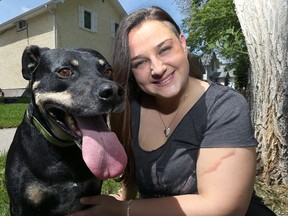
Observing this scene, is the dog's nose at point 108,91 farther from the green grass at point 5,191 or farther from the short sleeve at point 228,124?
the green grass at point 5,191

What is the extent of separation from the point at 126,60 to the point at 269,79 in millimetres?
1741

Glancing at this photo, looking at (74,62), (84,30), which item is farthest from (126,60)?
(84,30)

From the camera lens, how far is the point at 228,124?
2221 mm

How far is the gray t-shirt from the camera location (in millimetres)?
2223

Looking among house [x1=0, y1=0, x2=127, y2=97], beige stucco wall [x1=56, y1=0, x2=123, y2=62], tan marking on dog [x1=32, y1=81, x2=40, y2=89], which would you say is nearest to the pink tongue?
tan marking on dog [x1=32, y1=81, x2=40, y2=89]

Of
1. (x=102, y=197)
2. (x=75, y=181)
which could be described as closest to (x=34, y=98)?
(x=75, y=181)

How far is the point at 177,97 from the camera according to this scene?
2.56 metres

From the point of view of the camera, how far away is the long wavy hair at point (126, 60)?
2.48 meters

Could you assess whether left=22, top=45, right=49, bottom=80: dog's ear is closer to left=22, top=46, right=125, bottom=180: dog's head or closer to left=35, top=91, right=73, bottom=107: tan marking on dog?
left=22, top=46, right=125, bottom=180: dog's head

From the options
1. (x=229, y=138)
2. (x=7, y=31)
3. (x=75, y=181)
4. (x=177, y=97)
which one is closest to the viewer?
(x=229, y=138)

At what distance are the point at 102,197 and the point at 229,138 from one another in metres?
0.87

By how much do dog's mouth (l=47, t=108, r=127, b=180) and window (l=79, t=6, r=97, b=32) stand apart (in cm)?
1844

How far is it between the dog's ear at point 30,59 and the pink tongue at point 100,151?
561mm

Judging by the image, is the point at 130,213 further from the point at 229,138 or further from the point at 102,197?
the point at 229,138
